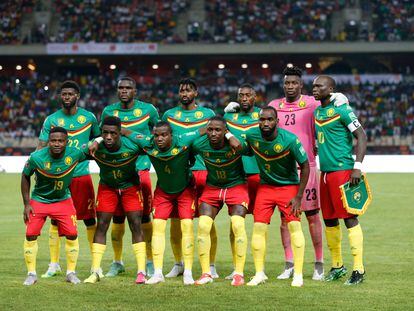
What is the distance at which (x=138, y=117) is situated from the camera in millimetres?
11164

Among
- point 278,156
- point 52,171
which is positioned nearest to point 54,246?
point 52,171

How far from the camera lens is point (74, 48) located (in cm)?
Answer: 4659

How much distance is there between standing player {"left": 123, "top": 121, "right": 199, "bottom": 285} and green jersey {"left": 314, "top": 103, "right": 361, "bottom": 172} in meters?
1.50

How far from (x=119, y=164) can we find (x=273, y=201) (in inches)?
71.8

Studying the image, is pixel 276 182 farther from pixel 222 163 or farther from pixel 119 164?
pixel 119 164

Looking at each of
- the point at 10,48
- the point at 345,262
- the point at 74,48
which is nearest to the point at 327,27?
the point at 74,48

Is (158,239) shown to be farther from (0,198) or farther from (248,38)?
(248,38)

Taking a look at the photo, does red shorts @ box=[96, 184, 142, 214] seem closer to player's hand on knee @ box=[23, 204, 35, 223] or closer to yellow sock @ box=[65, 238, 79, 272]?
yellow sock @ box=[65, 238, 79, 272]

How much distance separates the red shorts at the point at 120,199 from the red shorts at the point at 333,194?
7.08 ft

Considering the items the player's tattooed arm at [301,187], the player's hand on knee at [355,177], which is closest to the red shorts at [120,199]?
the player's tattooed arm at [301,187]

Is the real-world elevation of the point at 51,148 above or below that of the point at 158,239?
above

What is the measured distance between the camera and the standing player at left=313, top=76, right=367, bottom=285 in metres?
10.2

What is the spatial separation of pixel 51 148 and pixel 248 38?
38.2 metres

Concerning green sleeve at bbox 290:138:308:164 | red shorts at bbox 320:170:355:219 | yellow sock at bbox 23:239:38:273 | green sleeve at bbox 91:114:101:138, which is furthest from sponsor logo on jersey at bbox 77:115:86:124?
red shorts at bbox 320:170:355:219
